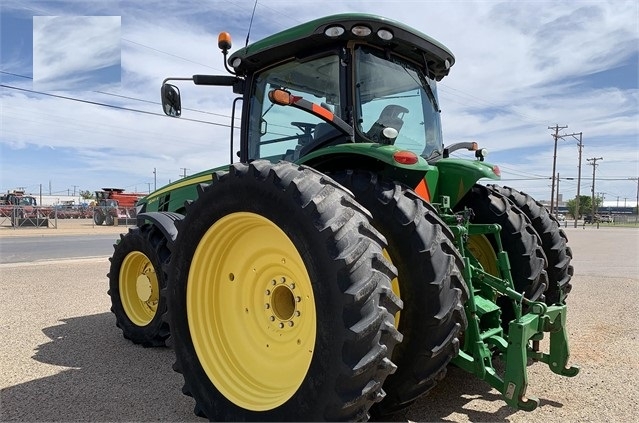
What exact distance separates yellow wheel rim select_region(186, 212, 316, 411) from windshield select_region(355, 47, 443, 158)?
1117 mm

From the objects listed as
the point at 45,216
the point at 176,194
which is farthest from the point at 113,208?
the point at 176,194

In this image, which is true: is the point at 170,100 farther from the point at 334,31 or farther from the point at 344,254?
the point at 344,254

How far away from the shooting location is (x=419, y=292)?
2.62 m

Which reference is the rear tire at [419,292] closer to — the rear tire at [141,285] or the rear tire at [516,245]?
the rear tire at [516,245]

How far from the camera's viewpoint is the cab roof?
3189 millimetres

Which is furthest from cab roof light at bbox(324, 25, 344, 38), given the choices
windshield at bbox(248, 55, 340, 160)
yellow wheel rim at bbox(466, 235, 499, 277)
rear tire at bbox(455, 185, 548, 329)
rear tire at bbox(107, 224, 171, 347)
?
rear tire at bbox(107, 224, 171, 347)

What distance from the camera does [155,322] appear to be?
4328 millimetres

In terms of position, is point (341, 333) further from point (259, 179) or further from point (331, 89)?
point (331, 89)

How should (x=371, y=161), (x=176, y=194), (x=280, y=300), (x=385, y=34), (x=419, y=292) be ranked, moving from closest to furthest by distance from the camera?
1. (x=419, y=292)
2. (x=280, y=300)
3. (x=371, y=161)
4. (x=385, y=34)
5. (x=176, y=194)

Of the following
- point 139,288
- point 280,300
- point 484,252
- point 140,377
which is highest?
point 484,252

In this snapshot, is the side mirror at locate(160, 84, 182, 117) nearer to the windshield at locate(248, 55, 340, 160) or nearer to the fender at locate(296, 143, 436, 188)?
the windshield at locate(248, 55, 340, 160)

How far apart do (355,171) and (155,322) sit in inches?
98.5

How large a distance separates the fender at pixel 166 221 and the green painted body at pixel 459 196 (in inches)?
52.0

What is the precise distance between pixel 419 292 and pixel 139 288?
3.16 m
